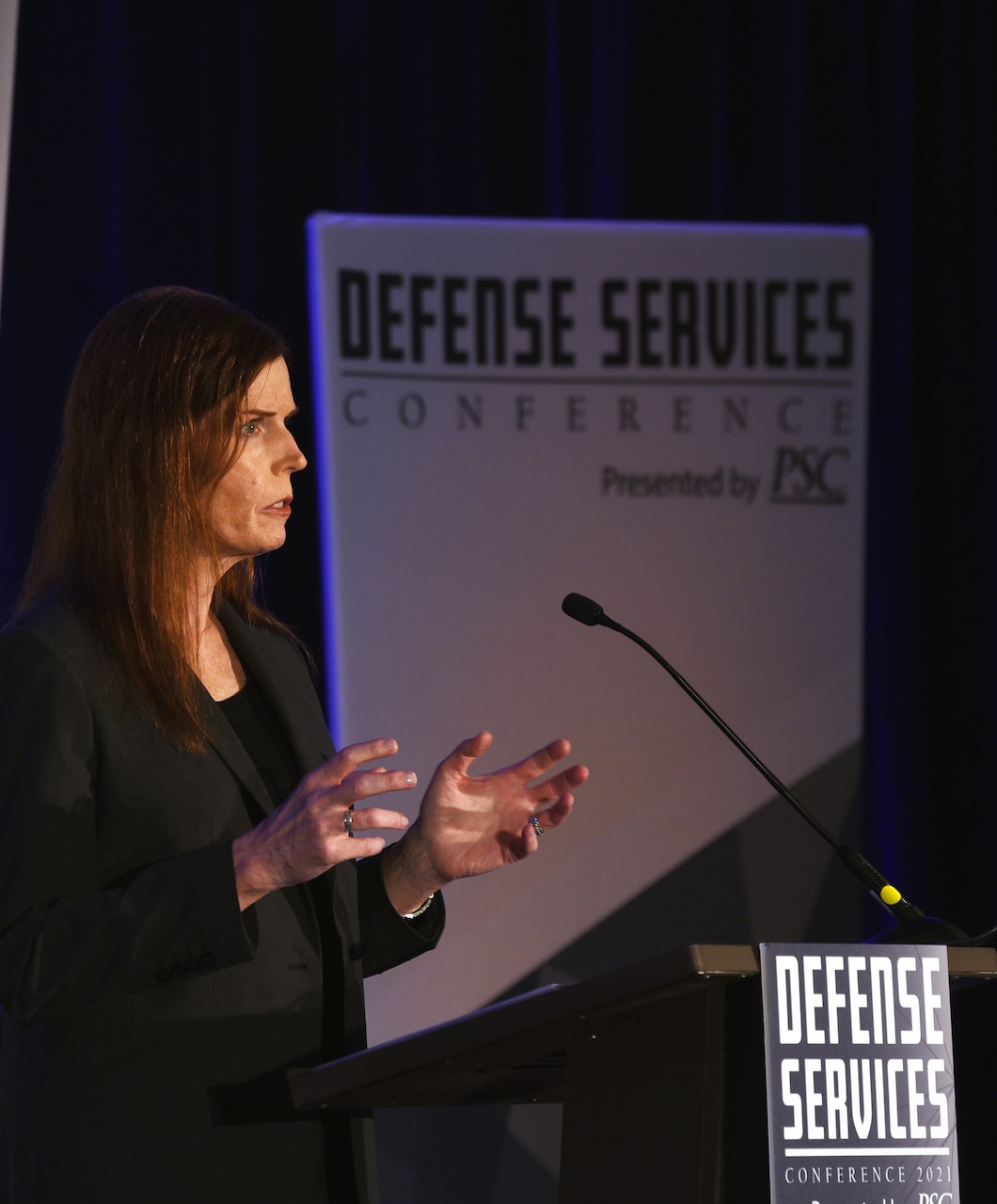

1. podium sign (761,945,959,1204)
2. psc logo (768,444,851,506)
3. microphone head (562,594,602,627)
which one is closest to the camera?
podium sign (761,945,959,1204)

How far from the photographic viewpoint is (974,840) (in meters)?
3.66

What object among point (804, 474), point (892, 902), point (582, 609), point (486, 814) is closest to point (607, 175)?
point (804, 474)

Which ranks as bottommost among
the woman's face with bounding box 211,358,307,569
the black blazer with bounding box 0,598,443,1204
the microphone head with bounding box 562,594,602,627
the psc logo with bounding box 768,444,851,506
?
the black blazer with bounding box 0,598,443,1204

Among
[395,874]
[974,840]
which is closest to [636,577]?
[974,840]

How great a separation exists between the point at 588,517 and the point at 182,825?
173cm

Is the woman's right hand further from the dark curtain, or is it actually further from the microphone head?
the dark curtain

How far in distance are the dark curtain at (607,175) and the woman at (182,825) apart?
1703 millimetres

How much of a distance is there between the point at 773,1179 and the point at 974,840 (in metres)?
2.73

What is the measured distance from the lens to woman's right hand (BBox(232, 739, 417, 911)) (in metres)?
1.31

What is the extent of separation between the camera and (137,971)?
4.58 ft

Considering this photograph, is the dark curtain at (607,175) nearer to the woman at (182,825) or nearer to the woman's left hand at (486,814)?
the woman at (182,825)

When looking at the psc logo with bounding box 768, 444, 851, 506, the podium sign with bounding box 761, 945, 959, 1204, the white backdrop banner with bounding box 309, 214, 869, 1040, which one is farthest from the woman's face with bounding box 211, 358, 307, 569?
the psc logo with bounding box 768, 444, 851, 506

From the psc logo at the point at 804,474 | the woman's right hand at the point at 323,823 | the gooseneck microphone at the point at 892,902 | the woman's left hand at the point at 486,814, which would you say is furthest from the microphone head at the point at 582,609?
the psc logo at the point at 804,474

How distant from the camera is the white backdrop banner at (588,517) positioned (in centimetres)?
304
